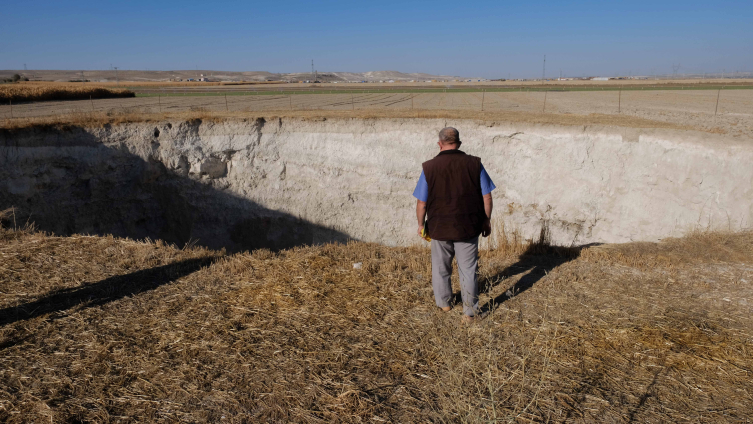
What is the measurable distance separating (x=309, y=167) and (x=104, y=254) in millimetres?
8266

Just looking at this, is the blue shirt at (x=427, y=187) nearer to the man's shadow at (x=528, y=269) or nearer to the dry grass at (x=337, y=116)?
the man's shadow at (x=528, y=269)

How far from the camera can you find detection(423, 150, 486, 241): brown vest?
14.6 feet

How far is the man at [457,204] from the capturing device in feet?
14.6

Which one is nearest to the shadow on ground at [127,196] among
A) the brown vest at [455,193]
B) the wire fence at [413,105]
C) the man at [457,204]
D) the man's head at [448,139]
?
the wire fence at [413,105]

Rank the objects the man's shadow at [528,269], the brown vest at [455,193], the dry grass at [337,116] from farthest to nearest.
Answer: the dry grass at [337,116], the man's shadow at [528,269], the brown vest at [455,193]

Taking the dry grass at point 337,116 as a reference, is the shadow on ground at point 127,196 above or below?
below

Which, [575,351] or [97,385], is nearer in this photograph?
[97,385]

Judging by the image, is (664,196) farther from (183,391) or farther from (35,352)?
(35,352)

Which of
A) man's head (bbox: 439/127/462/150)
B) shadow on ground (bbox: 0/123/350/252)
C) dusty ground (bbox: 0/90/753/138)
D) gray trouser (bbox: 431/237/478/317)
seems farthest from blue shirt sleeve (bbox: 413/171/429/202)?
dusty ground (bbox: 0/90/753/138)

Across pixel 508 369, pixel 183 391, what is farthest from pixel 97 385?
pixel 508 369

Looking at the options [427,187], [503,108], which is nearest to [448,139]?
[427,187]

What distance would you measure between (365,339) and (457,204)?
1.64 metres

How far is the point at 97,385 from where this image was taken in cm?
375

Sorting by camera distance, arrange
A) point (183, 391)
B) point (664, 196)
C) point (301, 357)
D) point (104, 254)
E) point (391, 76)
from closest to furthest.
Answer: point (183, 391), point (301, 357), point (104, 254), point (664, 196), point (391, 76)
